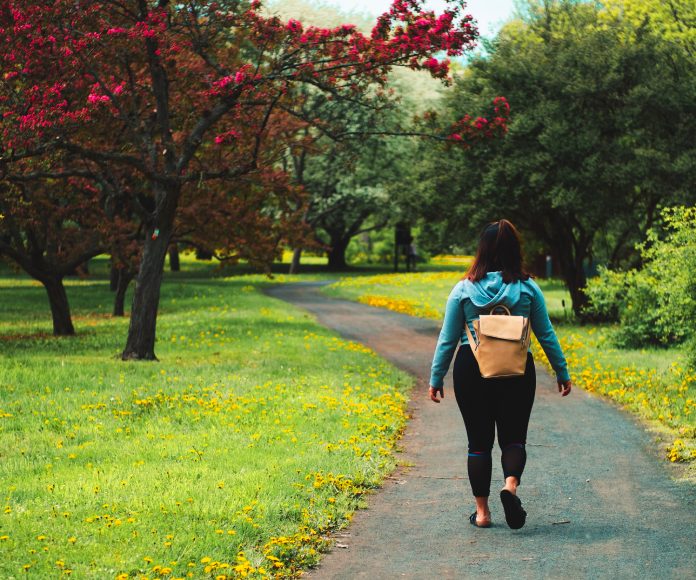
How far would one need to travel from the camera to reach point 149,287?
1664 cm

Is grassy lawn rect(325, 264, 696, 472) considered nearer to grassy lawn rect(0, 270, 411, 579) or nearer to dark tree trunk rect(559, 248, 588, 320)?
dark tree trunk rect(559, 248, 588, 320)

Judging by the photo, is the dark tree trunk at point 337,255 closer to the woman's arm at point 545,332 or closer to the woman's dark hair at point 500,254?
the woman's arm at point 545,332

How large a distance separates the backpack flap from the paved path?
126 cm

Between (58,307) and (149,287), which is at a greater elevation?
(149,287)

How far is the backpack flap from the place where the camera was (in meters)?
6.05

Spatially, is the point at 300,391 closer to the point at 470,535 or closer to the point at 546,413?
the point at 546,413

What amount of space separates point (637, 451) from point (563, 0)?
18323 millimetres

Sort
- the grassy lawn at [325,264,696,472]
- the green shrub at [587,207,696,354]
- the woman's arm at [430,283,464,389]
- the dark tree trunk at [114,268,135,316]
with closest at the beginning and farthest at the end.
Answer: the woman's arm at [430,283,464,389] → the grassy lawn at [325,264,696,472] → the green shrub at [587,207,696,354] → the dark tree trunk at [114,268,135,316]

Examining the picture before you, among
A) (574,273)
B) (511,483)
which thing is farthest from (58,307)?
(511,483)

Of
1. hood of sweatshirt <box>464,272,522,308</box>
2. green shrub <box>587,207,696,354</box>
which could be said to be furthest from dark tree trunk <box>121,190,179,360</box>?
hood of sweatshirt <box>464,272,522,308</box>

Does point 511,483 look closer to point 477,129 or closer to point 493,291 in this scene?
point 493,291

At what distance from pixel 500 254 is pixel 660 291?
791cm

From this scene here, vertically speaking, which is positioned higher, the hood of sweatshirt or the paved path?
the hood of sweatshirt

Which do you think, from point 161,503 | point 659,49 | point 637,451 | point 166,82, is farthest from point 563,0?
point 161,503
